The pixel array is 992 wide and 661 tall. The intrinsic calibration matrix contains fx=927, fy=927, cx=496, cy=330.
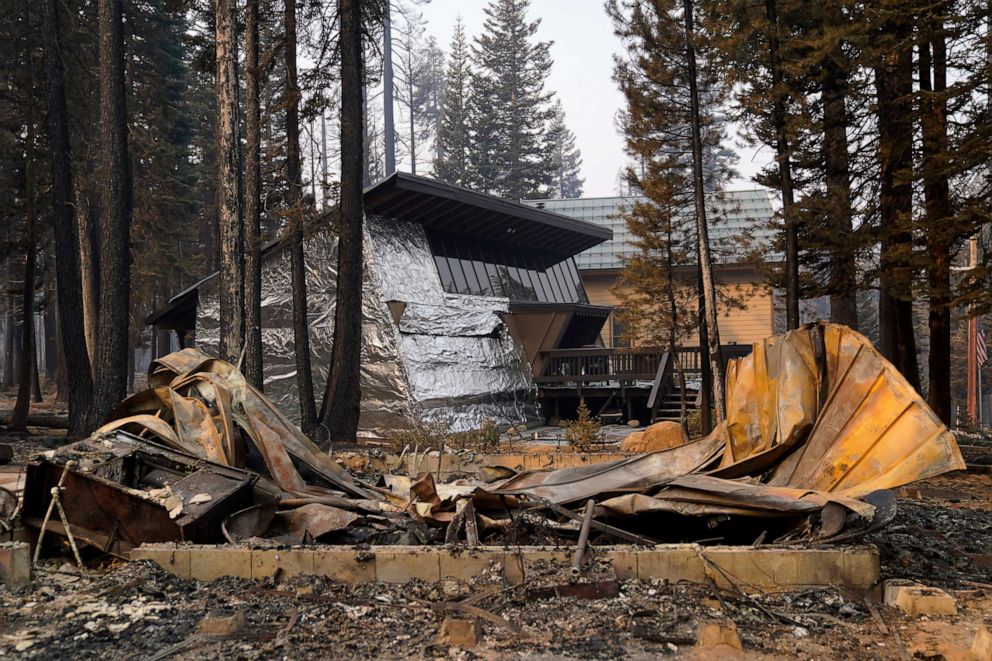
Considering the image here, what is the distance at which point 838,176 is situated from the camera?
17750mm

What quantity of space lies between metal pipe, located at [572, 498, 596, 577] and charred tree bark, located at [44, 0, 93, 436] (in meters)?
13.8

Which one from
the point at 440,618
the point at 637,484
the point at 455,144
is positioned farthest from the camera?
the point at 455,144

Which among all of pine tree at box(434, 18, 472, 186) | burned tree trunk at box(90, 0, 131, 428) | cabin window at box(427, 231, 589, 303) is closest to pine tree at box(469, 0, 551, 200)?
pine tree at box(434, 18, 472, 186)

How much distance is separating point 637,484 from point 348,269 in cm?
1147

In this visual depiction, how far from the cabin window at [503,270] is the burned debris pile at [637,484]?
52.5ft

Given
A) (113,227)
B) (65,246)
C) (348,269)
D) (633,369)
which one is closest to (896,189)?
(348,269)

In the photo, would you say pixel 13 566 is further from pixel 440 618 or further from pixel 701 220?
pixel 701 220

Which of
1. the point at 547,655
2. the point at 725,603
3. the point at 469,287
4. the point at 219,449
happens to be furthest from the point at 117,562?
the point at 469,287

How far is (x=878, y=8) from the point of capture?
14.8 m

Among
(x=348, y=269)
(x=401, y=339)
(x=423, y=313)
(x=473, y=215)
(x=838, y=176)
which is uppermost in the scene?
(x=473, y=215)

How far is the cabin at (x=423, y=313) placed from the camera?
21.2 m

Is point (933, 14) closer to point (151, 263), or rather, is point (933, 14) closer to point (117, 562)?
point (117, 562)

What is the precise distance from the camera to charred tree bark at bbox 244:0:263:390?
54.6 ft

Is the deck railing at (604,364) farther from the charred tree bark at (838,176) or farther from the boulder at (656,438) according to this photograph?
the charred tree bark at (838,176)
